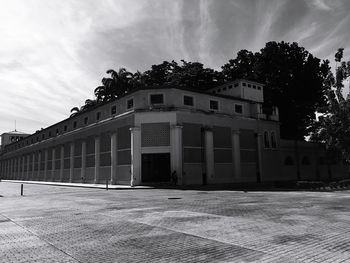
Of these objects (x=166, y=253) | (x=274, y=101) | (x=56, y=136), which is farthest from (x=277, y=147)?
(x=166, y=253)

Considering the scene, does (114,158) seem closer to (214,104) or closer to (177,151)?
(177,151)

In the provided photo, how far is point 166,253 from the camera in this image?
6035mm

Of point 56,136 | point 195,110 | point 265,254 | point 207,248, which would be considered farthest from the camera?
point 56,136

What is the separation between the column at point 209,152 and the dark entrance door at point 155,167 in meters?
4.64

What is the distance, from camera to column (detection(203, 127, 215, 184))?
3466 centimetres

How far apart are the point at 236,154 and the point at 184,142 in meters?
7.85

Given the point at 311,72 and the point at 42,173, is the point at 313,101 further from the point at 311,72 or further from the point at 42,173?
the point at 42,173

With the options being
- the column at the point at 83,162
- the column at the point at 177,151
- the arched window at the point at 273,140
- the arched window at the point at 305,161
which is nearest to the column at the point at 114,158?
the column at the point at 177,151

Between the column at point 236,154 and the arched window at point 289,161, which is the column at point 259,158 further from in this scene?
the arched window at point 289,161

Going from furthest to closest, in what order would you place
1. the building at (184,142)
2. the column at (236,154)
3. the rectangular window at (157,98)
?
the column at (236,154) < the rectangular window at (157,98) < the building at (184,142)

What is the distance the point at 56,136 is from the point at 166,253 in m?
53.5

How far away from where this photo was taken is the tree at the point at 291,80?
4759 centimetres

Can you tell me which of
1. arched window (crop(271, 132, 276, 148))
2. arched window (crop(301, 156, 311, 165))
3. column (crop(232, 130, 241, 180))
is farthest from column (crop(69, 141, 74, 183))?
arched window (crop(301, 156, 311, 165))

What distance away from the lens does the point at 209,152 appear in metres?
35.0
